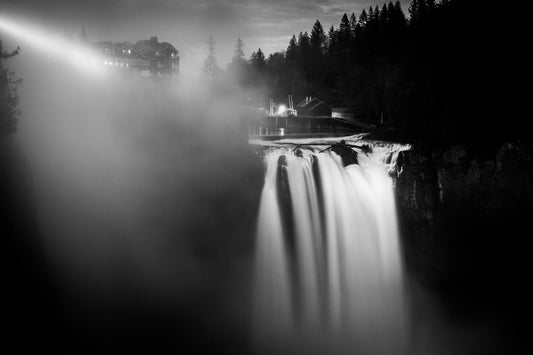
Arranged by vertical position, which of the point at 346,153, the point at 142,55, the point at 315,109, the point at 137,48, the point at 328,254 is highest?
the point at 137,48

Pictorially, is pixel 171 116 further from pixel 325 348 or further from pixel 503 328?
pixel 503 328

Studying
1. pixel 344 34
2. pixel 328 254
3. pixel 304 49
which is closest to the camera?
pixel 328 254

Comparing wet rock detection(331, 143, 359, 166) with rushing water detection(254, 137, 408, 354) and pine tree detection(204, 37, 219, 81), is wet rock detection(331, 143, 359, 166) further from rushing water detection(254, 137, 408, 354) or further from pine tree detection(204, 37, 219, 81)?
pine tree detection(204, 37, 219, 81)

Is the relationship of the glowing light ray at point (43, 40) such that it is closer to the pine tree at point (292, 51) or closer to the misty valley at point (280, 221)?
the misty valley at point (280, 221)

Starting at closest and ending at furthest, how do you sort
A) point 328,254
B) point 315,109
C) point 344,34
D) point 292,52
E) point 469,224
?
1. point 328,254
2. point 469,224
3. point 315,109
4. point 344,34
5. point 292,52

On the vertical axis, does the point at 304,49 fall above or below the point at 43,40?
above

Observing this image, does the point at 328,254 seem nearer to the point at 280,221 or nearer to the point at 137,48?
the point at 280,221

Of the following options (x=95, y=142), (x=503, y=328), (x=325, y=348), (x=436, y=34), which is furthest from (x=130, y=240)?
(x=436, y=34)

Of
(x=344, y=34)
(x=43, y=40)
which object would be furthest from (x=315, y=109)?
(x=344, y=34)

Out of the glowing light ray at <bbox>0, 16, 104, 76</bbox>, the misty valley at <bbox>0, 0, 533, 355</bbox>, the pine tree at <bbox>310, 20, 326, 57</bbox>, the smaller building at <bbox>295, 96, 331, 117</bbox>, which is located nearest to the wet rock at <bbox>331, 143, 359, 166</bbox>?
the misty valley at <bbox>0, 0, 533, 355</bbox>
